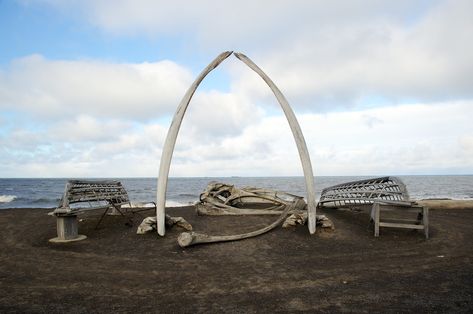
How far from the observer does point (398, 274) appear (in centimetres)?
669

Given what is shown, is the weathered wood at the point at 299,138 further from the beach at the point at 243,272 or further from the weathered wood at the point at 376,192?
the weathered wood at the point at 376,192

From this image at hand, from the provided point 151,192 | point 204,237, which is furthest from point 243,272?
point 151,192

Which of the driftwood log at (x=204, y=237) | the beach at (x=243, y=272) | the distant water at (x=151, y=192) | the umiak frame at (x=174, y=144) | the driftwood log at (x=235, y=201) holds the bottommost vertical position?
the distant water at (x=151, y=192)

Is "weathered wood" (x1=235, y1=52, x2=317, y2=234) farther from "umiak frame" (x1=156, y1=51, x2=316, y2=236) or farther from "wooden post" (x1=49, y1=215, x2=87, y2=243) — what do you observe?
"wooden post" (x1=49, y1=215, x2=87, y2=243)

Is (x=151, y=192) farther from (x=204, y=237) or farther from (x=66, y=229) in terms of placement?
(x=204, y=237)

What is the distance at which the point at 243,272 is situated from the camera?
7.05m

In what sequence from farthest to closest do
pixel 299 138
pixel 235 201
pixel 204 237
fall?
1. pixel 235 201
2. pixel 299 138
3. pixel 204 237

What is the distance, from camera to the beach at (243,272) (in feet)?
17.3

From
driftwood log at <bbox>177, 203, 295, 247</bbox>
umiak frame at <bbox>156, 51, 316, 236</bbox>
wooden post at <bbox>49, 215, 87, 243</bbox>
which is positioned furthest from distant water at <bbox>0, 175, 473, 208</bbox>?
driftwood log at <bbox>177, 203, 295, 247</bbox>

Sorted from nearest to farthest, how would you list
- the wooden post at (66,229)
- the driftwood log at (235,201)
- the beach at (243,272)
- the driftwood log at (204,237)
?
the beach at (243,272) < the driftwood log at (204,237) < the wooden post at (66,229) < the driftwood log at (235,201)

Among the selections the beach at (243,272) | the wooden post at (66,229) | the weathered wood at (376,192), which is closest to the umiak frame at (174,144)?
the beach at (243,272)

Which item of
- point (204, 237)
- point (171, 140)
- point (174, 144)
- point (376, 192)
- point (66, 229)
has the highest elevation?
point (171, 140)

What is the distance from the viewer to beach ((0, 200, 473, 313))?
17.3ft

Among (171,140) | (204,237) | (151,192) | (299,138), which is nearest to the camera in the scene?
(204,237)
